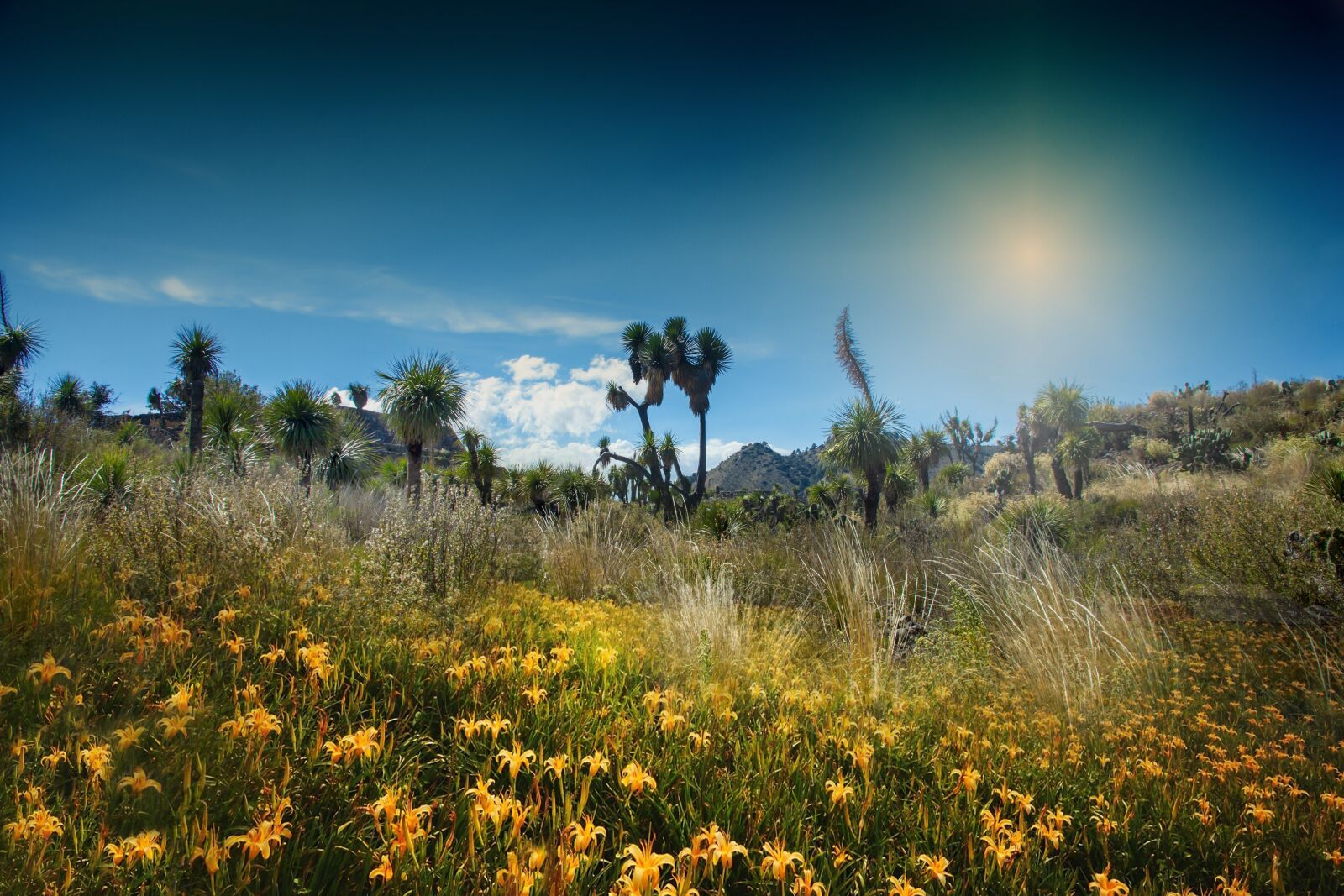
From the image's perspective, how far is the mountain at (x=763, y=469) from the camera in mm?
71062

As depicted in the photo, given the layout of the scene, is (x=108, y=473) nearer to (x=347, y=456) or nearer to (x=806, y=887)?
(x=347, y=456)

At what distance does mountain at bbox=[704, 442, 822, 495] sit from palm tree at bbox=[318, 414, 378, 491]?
48.3m

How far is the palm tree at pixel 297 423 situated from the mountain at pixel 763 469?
52.6 meters

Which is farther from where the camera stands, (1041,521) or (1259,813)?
(1041,521)

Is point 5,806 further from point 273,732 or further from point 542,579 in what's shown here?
point 542,579

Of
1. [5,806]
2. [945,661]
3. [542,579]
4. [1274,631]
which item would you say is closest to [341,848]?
[5,806]

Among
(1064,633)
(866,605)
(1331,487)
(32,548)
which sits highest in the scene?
(1331,487)

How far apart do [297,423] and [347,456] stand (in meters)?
4.47

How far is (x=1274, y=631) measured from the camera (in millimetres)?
6258

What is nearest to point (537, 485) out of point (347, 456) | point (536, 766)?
point (347, 456)

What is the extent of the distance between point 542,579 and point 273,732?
4.81 metres

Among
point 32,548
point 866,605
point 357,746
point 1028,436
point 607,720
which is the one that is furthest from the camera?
point 1028,436

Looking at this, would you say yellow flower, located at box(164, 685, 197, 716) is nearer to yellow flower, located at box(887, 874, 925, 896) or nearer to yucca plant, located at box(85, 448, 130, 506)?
yellow flower, located at box(887, 874, 925, 896)

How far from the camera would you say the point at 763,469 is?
73875mm
